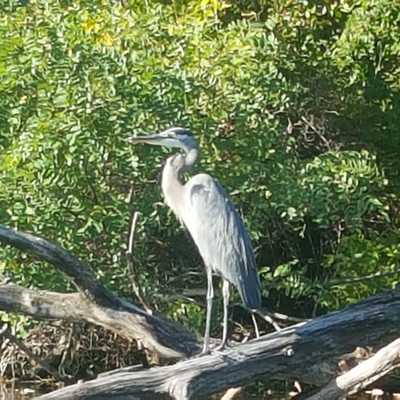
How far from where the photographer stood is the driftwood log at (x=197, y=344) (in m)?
6.43

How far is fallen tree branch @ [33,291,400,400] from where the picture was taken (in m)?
6.39

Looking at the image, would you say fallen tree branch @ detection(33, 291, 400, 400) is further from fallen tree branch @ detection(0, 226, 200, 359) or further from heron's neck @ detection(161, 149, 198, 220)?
heron's neck @ detection(161, 149, 198, 220)

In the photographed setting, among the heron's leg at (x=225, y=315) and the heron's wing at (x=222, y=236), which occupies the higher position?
the heron's wing at (x=222, y=236)

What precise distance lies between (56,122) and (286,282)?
2152 mm

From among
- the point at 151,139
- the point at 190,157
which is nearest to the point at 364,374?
the point at 190,157

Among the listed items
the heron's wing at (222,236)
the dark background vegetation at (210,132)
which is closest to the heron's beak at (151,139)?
the heron's wing at (222,236)

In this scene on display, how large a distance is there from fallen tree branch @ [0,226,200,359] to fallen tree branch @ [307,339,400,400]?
0.82 meters

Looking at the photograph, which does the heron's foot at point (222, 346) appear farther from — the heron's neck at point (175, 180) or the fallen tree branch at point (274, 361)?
the heron's neck at point (175, 180)

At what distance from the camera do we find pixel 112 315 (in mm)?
6973

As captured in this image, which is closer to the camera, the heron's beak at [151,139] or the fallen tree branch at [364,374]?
the fallen tree branch at [364,374]

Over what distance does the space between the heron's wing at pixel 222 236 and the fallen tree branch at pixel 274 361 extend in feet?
1.10

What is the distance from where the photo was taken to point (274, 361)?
6.77 meters

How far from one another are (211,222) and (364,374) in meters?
1.23

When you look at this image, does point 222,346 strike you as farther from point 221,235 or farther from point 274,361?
point 221,235
